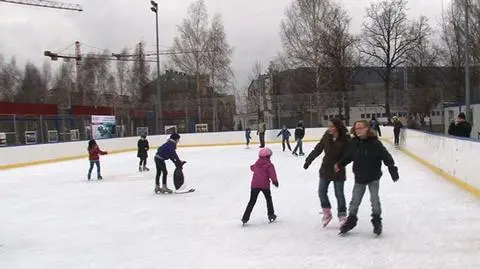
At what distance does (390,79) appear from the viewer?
40.4m

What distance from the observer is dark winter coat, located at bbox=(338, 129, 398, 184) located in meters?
5.41

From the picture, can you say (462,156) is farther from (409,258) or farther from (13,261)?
(13,261)

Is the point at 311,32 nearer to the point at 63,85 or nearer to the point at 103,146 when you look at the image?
the point at 103,146

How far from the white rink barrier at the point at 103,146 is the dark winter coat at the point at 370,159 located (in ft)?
49.7

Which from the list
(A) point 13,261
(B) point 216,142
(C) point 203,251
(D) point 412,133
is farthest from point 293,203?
(B) point 216,142

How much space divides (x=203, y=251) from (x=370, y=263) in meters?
1.64

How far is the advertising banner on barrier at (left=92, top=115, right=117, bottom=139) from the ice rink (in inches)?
605

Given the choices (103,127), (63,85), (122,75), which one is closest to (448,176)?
(103,127)

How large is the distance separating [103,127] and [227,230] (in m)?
21.9

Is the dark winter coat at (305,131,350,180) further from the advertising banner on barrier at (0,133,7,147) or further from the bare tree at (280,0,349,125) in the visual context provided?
the bare tree at (280,0,349,125)

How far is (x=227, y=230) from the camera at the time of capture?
634cm

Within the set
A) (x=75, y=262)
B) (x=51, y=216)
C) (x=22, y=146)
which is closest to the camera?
(x=75, y=262)

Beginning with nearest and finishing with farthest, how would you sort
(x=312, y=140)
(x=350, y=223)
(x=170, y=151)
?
(x=350, y=223) → (x=170, y=151) → (x=312, y=140)

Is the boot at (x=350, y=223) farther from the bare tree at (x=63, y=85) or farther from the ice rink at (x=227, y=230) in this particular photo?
the bare tree at (x=63, y=85)
